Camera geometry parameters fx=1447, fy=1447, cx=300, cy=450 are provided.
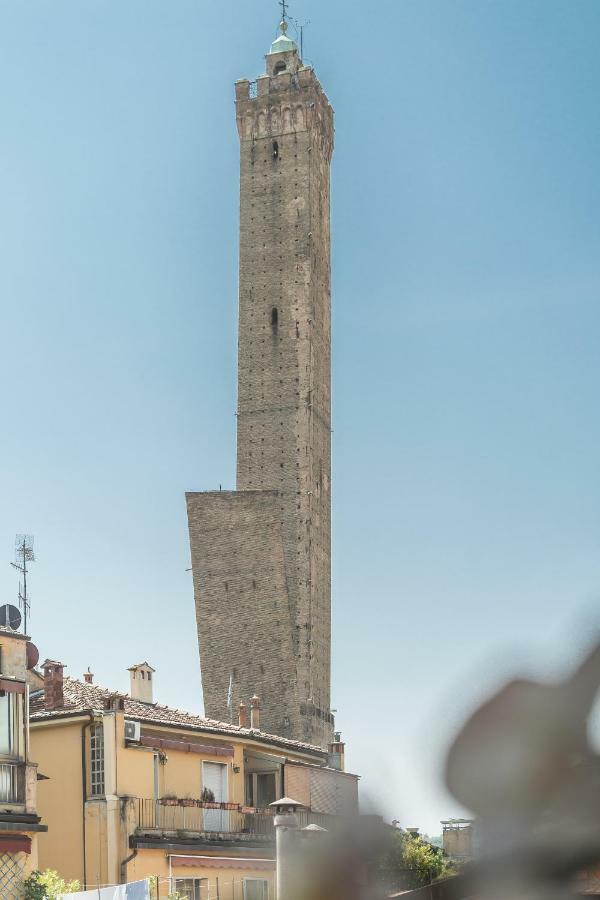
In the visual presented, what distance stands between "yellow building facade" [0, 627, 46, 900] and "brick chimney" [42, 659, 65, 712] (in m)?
3.13

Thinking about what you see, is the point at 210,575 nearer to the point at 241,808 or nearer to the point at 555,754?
the point at 241,808

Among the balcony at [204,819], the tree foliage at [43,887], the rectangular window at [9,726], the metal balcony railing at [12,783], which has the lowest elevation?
the tree foliage at [43,887]

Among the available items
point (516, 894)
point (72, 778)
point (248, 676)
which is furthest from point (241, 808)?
point (248, 676)

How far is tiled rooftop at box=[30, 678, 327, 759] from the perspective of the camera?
2069 centimetres

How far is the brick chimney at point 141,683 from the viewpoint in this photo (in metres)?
24.5

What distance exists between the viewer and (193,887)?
20516mm

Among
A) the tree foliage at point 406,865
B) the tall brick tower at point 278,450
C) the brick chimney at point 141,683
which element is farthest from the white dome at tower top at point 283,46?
the tree foliage at point 406,865

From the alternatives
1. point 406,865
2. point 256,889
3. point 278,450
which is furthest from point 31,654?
point 278,450

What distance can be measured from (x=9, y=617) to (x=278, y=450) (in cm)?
3170

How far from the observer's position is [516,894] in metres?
1.42

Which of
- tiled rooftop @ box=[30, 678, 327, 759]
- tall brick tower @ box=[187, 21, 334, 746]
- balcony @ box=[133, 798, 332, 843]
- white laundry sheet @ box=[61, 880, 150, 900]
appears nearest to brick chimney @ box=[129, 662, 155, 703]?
tiled rooftop @ box=[30, 678, 327, 759]

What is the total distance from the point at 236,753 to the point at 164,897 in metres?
4.18

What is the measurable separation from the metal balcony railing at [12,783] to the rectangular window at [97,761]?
7.40 ft

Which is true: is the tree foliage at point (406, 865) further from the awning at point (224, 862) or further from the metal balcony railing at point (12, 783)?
the awning at point (224, 862)
